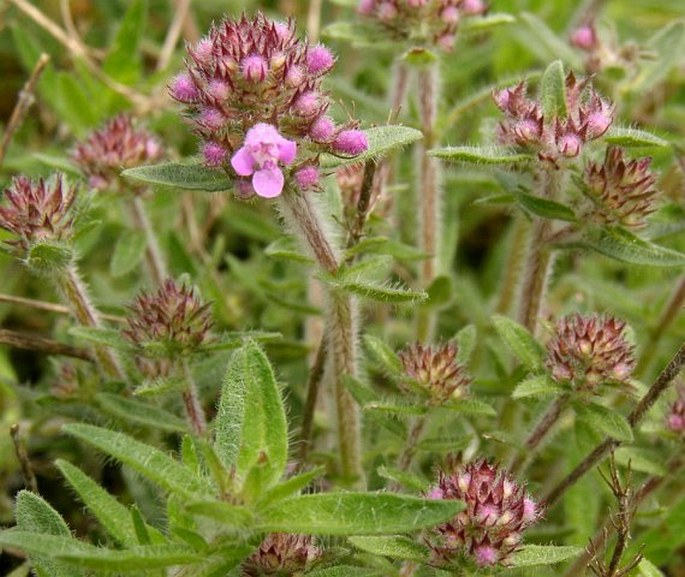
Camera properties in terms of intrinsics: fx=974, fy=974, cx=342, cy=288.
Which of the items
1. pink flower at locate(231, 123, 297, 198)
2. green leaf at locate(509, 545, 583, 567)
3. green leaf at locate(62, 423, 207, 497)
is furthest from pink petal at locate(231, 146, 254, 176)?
green leaf at locate(509, 545, 583, 567)

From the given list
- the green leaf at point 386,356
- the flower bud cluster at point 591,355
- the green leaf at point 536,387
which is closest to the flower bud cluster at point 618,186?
the flower bud cluster at point 591,355

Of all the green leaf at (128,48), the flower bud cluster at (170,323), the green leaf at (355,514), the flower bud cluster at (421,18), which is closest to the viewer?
the green leaf at (355,514)

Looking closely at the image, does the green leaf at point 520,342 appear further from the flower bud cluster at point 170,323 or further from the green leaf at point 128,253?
the green leaf at point 128,253

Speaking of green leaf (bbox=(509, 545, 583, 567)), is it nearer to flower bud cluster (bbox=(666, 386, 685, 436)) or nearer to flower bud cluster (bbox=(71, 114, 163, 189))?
flower bud cluster (bbox=(666, 386, 685, 436))

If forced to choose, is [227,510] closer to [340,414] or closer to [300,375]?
[340,414]

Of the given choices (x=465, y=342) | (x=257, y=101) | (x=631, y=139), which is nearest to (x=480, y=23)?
(x=631, y=139)

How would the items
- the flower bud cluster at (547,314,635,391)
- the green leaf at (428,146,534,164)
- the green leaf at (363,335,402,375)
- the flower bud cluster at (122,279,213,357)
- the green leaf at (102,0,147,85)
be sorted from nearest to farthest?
1. the green leaf at (428,146,534,164)
2. the flower bud cluster at (547,314,635,391)
3. the flower bud cluster at (122,279,213,357)
4. the green leaf at (363,335,402,375)
5. the green leaf at (102,0,147,85)

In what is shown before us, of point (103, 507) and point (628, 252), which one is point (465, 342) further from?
point (103, 507)

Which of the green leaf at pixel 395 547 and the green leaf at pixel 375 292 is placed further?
the green leaf at pixel 375 292
